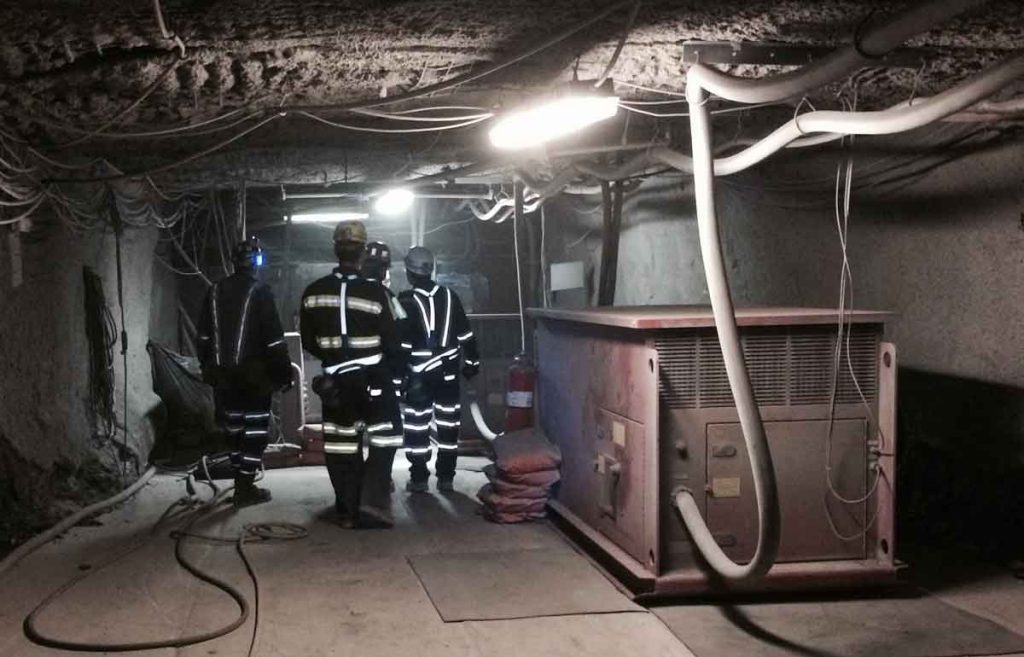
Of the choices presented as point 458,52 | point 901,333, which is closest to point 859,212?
point 901,333

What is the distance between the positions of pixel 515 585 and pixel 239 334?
3.34 meters

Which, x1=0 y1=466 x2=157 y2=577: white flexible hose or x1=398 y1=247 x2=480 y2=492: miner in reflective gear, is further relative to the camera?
x1=398 y1=247 x2=480 y2=492: miner in reflective gear

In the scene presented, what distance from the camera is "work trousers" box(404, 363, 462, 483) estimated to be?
8547 millimetres

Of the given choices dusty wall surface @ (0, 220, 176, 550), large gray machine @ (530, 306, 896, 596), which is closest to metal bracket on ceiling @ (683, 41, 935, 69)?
large gray machine @ (530, 306, 896, 596)

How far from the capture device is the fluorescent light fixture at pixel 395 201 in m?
10.6

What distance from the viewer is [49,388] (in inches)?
298

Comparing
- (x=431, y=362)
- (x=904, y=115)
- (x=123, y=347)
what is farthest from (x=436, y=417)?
(x=904, y=115)

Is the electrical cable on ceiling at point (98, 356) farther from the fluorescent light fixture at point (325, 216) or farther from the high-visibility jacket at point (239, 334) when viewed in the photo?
the fluorescent light fixture at point (325, 216)

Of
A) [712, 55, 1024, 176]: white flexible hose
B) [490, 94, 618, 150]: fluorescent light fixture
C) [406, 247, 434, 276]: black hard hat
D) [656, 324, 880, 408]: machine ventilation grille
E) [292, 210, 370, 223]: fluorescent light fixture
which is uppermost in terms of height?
[490, 94, 618, 150]: fluorescent light fixture

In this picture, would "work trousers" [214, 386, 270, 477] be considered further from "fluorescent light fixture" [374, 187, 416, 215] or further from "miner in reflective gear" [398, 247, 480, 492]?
"fluorescent light fixture" [374, 187, 416, 215]

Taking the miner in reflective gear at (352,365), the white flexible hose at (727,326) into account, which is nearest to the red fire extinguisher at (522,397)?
the miner in reflective gear at (352,365)

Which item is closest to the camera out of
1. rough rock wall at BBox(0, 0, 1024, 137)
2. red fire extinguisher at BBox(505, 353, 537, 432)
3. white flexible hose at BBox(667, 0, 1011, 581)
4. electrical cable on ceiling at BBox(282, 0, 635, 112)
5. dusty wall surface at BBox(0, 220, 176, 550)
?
white flexible hose at BBox(667, 0, 1011, 581)

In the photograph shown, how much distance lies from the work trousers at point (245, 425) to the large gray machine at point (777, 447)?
11.7ft

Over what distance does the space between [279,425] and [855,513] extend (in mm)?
7446
